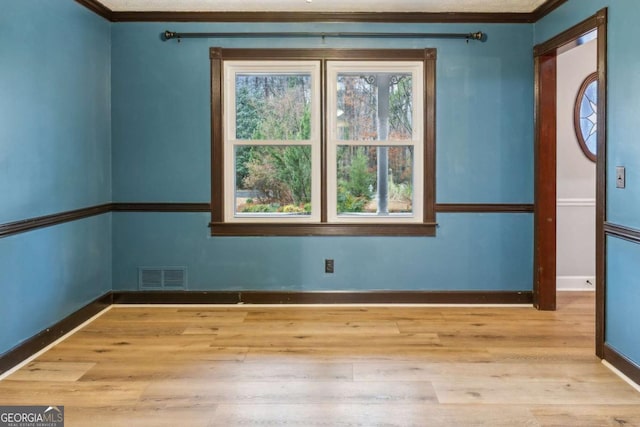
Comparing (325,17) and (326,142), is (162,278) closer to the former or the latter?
(326,142)

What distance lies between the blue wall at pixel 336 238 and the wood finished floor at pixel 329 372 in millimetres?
421

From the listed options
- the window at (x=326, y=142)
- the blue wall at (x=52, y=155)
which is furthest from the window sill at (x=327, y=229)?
the blue wall at (x=52, y=155)

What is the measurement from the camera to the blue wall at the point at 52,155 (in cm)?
292

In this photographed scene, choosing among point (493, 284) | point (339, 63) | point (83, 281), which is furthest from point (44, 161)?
point (493, 284)

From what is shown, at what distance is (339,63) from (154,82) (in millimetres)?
1586

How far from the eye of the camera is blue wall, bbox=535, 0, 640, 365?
2.81 metres

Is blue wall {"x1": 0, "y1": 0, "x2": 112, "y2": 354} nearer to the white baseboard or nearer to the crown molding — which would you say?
the crown molding

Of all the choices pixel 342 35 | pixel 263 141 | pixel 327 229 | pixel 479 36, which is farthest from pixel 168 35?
pixel 479 36

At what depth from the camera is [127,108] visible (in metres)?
4.27

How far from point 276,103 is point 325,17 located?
0.82 metres

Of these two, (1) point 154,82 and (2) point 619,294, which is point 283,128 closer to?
(1) point 154,82

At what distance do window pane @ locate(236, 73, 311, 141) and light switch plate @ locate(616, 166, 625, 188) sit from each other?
2347 mm

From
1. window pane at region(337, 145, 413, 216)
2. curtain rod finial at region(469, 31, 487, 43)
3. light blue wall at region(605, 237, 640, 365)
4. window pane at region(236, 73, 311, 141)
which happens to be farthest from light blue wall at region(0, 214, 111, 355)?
light blue wall at region(605, 237, 640, 365)

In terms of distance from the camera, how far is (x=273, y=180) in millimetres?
4379
